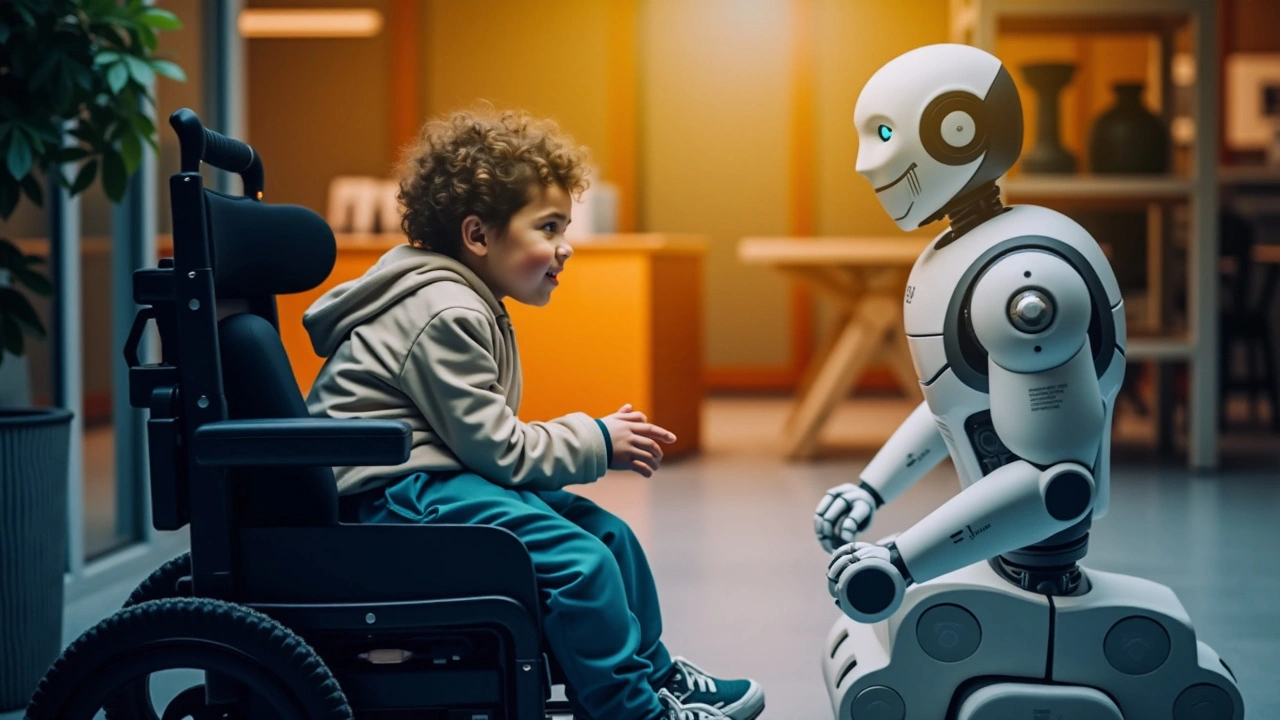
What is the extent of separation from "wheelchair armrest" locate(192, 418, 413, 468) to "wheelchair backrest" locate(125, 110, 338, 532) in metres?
0.04

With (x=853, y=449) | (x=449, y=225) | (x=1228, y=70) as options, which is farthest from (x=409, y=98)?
(x=449, y=225)

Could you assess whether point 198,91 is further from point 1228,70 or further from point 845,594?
point 1228,70

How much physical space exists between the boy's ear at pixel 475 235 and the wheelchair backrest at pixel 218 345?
0.53 ft

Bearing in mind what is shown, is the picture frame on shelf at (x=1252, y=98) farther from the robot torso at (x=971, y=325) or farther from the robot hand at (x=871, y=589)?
the robot hand at (x=871, y=589)

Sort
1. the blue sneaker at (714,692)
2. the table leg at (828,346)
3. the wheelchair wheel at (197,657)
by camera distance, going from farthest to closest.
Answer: the table leg at (828,346)
the blue sneaker at (714,692)
the wheelchair wheel at (197,657)

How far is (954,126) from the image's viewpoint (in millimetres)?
1416

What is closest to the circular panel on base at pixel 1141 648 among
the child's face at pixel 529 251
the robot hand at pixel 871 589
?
the robot hand at pixel 871 589

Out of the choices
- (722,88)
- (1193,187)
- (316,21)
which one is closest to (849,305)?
(1193,187)

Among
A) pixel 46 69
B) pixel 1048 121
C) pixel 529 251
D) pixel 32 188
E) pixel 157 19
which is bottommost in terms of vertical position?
pixel 529 251

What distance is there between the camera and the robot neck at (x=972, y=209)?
1468 mm

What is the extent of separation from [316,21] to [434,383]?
620 centimetres

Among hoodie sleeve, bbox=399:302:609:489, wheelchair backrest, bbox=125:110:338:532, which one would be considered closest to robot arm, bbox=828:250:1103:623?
hoodie sleeve, bbox=399:302:609:489

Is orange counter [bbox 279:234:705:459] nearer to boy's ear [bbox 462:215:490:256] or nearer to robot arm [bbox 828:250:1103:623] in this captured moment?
boy's ear [bbox 462:215:490:256]

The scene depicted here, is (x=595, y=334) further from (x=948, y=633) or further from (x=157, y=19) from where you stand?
(x=948, y=633)
